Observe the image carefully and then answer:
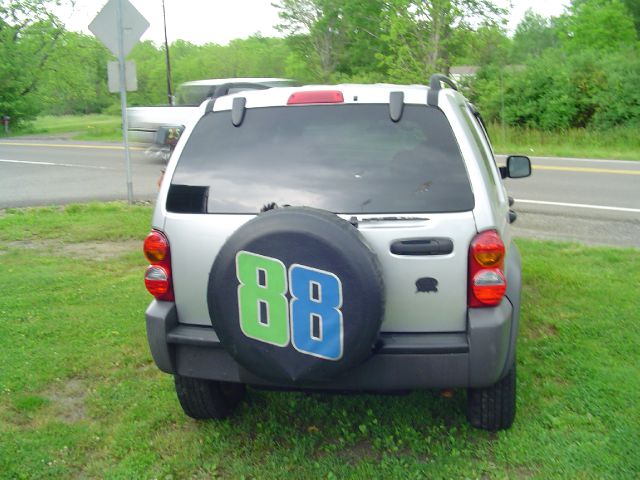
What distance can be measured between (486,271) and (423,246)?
0.99 feet

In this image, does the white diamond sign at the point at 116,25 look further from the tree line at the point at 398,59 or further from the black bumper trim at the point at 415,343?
the tree line at the point at 398,59

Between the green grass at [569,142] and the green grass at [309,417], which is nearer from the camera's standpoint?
the green grass at [309,417]

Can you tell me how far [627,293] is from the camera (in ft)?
19.6

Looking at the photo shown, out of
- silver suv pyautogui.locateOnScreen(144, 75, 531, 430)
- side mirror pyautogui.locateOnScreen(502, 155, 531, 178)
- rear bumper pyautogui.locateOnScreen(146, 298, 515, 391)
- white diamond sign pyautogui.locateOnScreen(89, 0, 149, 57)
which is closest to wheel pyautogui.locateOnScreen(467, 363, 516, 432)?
silver suv pyautogui.locateOnScreen(144, 75, 531, 430)

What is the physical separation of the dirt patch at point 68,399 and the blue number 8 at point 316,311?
1.76m

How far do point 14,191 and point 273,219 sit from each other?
12575 mm

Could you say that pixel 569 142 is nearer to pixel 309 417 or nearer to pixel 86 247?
pixel 86 247

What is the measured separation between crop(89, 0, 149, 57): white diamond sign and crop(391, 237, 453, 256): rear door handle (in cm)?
842

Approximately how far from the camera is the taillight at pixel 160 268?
3438 millimetres

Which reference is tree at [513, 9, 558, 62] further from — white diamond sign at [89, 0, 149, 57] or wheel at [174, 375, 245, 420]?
wheel at [174, 375, 245, 420]

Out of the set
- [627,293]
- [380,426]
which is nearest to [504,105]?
[627,293]

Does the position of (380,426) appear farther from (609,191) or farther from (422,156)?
(609,191)

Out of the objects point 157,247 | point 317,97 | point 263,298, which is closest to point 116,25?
point 317,97

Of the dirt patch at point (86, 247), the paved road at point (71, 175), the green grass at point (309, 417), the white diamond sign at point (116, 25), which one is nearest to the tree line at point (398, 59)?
the paved road at point (71, 175)
